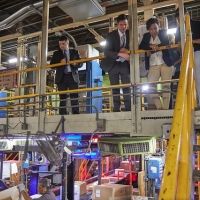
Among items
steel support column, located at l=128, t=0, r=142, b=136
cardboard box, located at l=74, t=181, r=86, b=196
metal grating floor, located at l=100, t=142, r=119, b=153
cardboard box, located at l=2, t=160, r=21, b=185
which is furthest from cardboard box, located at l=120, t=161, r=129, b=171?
steel support column, located at l=128, t=0, r=142, b=136

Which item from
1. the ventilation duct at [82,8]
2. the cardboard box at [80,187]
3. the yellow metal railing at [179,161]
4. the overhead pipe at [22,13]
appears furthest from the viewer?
the cardboard box at [80,187]

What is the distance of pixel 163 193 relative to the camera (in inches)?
49.6

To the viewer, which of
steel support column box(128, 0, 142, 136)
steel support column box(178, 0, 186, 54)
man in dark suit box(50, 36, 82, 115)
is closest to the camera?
steel support column box(128, 0, 142, 136)

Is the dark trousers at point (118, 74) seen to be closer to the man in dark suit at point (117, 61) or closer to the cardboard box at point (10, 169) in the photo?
the man in dark suit at point (117, 61)

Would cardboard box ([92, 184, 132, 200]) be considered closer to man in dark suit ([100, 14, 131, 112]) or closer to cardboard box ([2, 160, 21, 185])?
man in dark suit ([100, 14, 131, 112])

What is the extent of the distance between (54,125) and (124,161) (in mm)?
11408

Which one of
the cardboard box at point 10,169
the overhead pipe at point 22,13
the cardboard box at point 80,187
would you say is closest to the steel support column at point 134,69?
the overhead pipe at point 22,13

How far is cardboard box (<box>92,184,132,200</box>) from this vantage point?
7911mm

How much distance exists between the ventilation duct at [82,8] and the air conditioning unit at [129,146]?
11.3 feet

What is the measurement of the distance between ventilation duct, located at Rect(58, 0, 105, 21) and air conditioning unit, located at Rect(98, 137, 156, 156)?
343 centimetres

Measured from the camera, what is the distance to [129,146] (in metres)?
3.68

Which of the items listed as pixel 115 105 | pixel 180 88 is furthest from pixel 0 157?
pixel 180 88

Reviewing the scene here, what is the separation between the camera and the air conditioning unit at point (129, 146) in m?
3.63

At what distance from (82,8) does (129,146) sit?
3680 millimetres
